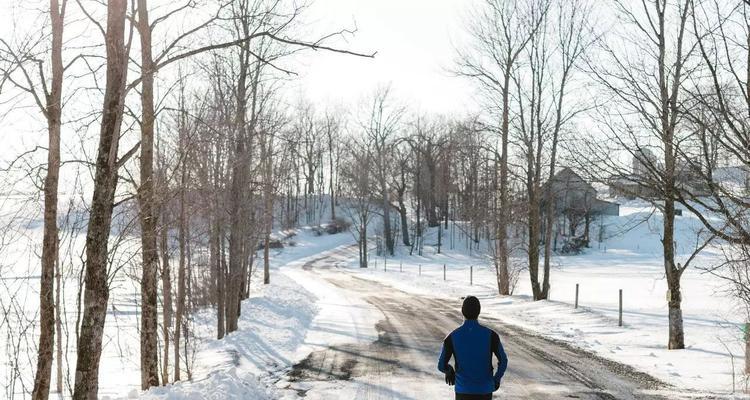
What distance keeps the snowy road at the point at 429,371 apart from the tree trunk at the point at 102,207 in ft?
12.9

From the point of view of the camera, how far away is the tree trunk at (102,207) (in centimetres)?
603

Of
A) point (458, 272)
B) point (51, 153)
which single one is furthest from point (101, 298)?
point (458, 272)

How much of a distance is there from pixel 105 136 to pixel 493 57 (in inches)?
843

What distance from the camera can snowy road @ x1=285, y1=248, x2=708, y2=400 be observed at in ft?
31.1

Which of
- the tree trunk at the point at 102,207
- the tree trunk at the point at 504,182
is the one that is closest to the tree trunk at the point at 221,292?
the tree trunk at the point at 102,207

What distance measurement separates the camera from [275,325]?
17.9 m

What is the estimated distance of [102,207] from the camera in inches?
238

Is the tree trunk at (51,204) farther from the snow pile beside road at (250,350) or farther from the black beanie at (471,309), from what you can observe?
the black beanie at (471,309)

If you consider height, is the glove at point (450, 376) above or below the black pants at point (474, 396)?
above

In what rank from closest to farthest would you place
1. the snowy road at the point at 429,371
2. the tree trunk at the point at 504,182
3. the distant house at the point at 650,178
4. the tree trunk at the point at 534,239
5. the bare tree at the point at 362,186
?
the distant house at the point at 650,178
the snowy road at the point at 429,371
the tree trunk at the point at 534,239
the tree trunk at the point at 504,182
the bare tree at the point at 362,186

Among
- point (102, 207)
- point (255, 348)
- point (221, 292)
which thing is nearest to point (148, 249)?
point (102, 207)

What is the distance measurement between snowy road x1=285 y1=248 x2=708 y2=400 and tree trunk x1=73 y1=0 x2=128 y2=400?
155 inches

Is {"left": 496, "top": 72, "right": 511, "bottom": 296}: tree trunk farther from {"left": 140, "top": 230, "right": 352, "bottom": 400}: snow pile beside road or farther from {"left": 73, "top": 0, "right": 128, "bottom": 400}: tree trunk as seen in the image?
{"left": 73, "top": 0, "right": 128, "bottom": 400}: tree trunk

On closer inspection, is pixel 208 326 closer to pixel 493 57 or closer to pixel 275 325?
pixel 275 325
